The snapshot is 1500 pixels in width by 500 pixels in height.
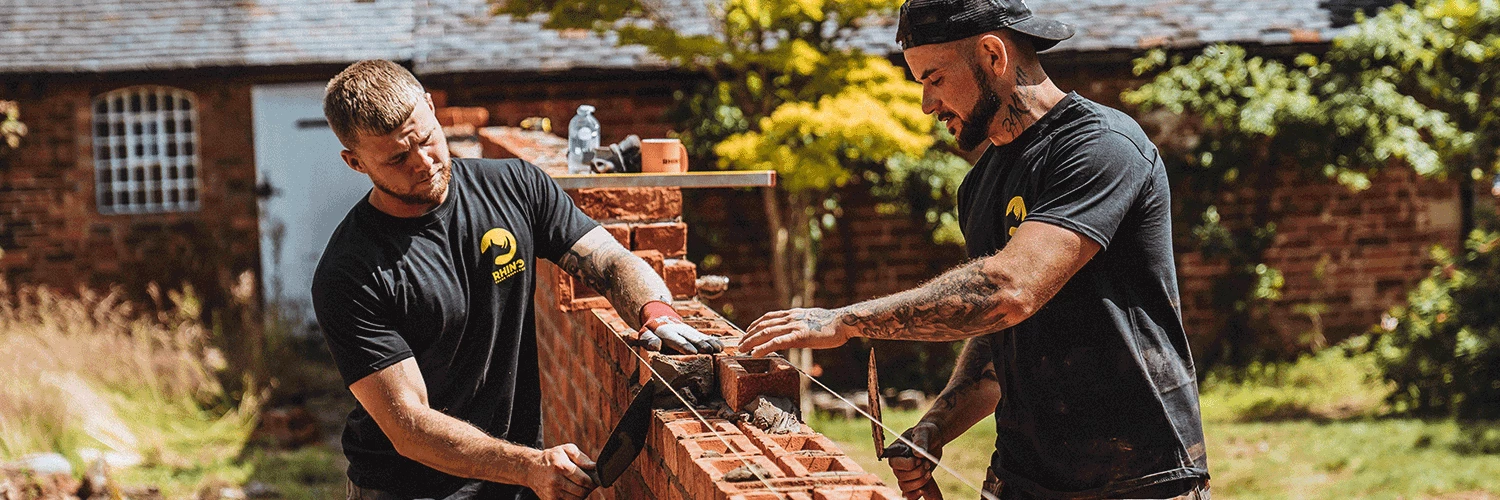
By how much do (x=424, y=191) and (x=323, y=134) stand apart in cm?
1111

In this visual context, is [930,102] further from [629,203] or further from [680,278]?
[629,203]

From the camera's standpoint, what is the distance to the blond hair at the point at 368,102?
2.85 metres

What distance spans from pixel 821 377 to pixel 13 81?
7.99 m

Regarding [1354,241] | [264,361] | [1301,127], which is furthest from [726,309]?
[1354,241]

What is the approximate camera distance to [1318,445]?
7.85 m

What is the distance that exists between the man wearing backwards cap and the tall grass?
6.00 meters

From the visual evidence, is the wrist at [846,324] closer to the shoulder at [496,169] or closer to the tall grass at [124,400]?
the shoulder at [496,169]

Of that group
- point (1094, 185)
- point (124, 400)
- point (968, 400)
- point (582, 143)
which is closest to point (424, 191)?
point (968, 400)

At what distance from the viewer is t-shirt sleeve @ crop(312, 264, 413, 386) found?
286 centimetres

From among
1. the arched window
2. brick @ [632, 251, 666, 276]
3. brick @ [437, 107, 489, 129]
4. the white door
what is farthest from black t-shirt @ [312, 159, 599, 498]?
the arched window

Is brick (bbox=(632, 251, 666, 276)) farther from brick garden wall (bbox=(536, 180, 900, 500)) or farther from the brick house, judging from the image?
the brick house

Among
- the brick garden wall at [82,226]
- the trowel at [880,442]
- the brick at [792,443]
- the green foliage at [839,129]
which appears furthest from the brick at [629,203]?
the brick garden wall at [82,226]

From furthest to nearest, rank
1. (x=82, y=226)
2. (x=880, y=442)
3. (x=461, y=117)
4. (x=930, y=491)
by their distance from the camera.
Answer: (x=82, y=226), (x=461, y=117), (x=930, y=491), (x=880, y=442)

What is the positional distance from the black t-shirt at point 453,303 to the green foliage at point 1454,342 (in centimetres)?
715
